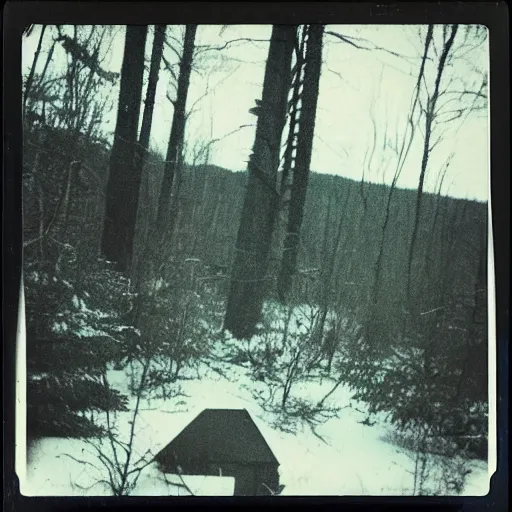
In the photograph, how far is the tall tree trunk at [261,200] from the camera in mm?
1727

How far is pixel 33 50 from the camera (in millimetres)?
1712

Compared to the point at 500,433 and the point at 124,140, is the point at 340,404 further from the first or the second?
the point at 124,140

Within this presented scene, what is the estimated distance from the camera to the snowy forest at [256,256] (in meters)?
1.72

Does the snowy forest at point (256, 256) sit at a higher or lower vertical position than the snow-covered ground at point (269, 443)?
higher

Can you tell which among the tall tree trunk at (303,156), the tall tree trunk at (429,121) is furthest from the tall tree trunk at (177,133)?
the tall tree trunk at (429,121)

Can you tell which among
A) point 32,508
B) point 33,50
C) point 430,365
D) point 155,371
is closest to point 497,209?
point 430,365

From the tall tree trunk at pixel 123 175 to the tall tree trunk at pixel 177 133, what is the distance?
0.24 ft

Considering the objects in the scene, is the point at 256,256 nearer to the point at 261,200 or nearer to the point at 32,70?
the point at 261,200

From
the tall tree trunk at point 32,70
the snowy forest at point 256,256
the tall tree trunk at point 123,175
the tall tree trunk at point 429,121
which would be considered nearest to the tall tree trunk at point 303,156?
the snowy forest at point 256,256

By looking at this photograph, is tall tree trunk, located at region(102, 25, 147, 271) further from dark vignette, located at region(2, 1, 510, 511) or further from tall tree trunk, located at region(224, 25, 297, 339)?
tall tree trunk, located at region(224, 25, 297, 339)

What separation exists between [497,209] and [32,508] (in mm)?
1370

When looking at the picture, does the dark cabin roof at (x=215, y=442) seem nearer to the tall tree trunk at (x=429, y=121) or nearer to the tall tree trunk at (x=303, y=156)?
the tall tree trunk at (x=303, y=156)

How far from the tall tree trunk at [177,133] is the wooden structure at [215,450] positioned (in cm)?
49

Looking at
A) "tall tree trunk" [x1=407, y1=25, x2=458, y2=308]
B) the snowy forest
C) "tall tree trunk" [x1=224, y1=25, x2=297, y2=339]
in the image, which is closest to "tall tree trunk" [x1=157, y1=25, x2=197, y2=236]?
the snowy forest
